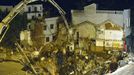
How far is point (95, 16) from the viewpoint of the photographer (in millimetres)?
38438

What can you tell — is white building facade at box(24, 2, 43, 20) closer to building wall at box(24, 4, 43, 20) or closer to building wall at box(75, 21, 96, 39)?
building wall at box(24, 4, 43, 20)

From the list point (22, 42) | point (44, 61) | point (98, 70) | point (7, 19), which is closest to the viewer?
point (7, 19)

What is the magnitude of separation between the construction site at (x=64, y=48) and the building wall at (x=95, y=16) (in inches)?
8.9

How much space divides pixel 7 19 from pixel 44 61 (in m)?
11.0

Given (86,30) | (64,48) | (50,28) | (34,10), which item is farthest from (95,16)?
(34,10)

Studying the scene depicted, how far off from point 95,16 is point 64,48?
16.0 feet

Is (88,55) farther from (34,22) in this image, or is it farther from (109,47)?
(34,22)

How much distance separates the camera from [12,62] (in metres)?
37.0

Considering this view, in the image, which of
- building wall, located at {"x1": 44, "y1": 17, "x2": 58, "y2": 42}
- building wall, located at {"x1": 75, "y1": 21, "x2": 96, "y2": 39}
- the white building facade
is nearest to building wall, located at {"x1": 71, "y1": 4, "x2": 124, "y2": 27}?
building wall, located at {"x1": 75, "y1": 21, "x2": 96, "y2": 39}

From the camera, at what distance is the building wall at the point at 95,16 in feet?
122

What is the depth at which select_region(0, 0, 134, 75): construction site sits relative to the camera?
3373 cm

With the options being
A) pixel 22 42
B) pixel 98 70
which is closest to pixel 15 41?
pixel 22 42

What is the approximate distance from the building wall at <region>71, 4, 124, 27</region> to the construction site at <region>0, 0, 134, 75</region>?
8.9 inches

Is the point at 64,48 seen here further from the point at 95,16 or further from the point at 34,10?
the point at 34,10
